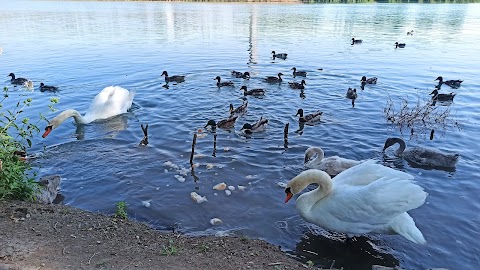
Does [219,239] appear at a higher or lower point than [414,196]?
lower

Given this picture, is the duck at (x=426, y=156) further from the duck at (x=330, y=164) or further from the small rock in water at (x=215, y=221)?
the small rock in water at (x=215, y=221)

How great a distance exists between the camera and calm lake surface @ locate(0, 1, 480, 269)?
8164 mm

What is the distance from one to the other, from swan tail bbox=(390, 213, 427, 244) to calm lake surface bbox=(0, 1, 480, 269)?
401 millimetres

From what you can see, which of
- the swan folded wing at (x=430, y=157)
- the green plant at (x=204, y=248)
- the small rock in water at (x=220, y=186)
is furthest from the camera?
the swan folded wing at (x=430, y=157)

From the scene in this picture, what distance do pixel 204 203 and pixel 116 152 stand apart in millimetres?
4475

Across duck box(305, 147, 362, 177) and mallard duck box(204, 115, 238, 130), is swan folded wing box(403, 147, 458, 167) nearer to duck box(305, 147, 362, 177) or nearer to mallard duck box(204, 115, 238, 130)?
duck box(305, 147, 362, 177)

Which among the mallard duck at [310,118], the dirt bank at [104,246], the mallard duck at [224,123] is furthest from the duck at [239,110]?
the dirt bank at [104,246]

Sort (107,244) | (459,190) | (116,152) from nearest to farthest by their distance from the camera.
→ (107,244) → (459,190) → (116,152)

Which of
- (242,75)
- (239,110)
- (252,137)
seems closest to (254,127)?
(252,137)

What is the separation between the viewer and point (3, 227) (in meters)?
6.55

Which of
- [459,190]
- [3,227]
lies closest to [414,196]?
[459,190]

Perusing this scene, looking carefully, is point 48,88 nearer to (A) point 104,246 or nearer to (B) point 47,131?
(B) point 47,131

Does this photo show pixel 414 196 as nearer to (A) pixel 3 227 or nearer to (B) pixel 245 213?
(B) pixel 245 213

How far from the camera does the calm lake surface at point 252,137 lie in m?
8.16
